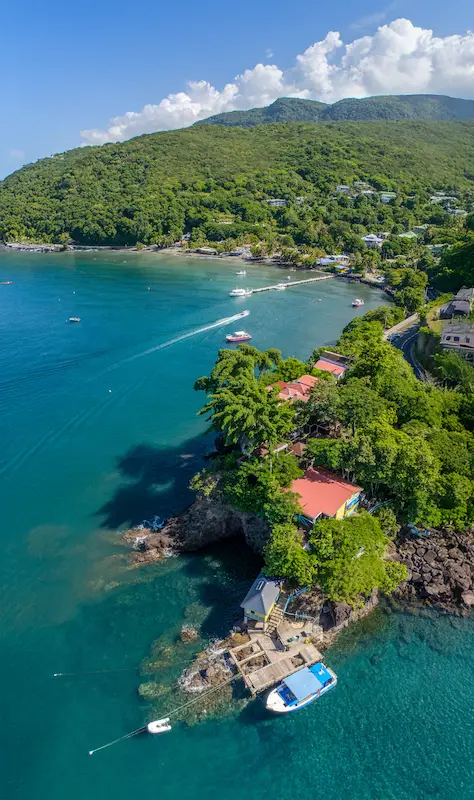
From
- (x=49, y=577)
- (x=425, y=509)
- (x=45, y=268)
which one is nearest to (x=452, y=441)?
(x=425, y=509)

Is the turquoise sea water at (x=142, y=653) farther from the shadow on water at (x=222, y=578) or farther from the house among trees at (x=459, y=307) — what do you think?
the house among trees at (x=459, y=307)

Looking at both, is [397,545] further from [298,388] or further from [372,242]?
[372,242]

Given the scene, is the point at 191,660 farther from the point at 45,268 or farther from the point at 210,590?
the point at 45,268

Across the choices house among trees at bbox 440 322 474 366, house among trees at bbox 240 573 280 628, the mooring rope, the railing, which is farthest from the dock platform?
house among trees at bbox 440 322 474 366

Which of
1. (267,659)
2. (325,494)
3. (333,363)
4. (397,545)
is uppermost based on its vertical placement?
(333,363)

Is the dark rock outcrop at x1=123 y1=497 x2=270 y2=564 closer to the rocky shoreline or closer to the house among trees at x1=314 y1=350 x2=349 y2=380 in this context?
the rocky shoreline

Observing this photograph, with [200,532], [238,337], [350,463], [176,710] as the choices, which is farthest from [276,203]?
[176,710]
